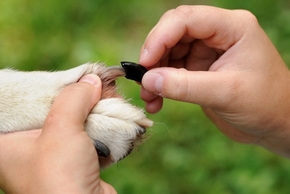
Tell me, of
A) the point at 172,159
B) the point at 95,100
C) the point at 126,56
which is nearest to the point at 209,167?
the point at 172,159

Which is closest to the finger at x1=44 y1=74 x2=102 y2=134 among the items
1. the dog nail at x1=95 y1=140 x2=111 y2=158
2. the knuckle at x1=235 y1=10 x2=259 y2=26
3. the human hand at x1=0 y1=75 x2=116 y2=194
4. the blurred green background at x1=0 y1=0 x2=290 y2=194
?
the human hand at x1=0 y1=75 x2=116 y2=194

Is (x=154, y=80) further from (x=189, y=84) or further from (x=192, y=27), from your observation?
(x=192, y=27)

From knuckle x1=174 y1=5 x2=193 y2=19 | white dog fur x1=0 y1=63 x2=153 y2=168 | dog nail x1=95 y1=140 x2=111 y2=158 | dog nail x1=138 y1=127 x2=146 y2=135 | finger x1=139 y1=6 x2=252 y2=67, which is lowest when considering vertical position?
dog nail x1=95 y1=140 x2=111 y2=158

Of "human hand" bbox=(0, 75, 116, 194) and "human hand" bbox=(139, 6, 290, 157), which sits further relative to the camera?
"human hand" bbox=(139, 6, 290, 157)

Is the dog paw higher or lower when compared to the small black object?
lower

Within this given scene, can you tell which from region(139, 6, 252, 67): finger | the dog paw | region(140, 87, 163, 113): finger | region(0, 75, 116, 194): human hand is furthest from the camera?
region(140, 87, 163, 113): finger

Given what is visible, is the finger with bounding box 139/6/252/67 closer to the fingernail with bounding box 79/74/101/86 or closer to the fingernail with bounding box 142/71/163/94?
the fingernail with bounding box 142/71/163/94

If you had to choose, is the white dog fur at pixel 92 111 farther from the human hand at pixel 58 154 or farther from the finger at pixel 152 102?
the finger at pixel 152 102

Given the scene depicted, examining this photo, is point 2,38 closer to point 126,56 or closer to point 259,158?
point 126,56
